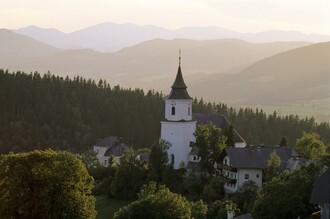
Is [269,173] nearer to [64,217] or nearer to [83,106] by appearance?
[64,217]

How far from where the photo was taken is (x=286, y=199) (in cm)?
4741

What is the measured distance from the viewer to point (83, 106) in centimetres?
13850

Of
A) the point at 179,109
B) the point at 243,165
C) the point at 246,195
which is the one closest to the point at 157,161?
the point at 179,109

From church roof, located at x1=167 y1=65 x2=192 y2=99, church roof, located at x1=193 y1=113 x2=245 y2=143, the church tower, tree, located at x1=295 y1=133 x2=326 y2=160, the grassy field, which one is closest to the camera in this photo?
the grassy field

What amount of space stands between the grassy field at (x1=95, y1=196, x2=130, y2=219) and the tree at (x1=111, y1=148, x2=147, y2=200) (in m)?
0.92

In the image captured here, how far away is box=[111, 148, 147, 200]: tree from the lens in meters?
68.6

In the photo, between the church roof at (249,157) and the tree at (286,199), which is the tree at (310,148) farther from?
the tree at (286,199)

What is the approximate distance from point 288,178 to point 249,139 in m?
68.1

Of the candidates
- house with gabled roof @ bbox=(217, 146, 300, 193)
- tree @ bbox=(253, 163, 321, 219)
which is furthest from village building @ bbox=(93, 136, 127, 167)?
tree @ bbox=(253, 163, 321, 219)

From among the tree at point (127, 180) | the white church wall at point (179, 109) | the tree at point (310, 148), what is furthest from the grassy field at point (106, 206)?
the tree at point (310, 148)

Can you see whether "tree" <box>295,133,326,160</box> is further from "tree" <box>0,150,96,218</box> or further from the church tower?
"tree" <box>0,150,96,218</box>

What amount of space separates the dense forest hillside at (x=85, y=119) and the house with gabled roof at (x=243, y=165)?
178ft

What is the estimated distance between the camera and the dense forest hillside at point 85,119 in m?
123

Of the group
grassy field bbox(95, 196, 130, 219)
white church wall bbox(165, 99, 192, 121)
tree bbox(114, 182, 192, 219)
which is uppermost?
white church wall bbox(165, 99, 192, 121)
